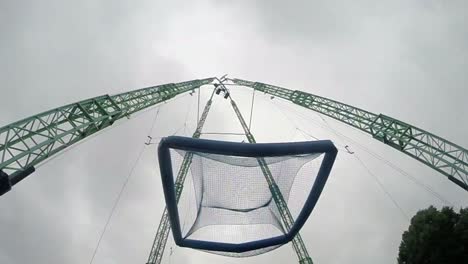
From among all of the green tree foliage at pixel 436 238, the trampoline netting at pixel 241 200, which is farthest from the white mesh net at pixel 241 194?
the green tree foliage at pixel 436 238

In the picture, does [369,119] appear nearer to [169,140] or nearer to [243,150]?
[243,150]

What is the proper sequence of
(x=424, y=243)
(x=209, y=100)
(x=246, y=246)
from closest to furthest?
(x=246, y=246)
(x=424, y=243)
(x=209, y=100)

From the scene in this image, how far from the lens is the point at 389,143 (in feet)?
63.3

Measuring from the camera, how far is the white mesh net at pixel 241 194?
11148 millimetres

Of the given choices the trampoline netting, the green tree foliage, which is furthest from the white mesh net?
the green tree foliage

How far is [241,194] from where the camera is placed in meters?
12.0

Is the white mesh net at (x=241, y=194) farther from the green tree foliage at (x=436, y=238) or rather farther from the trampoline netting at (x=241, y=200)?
the green tree foliage at (x=436, y=238)

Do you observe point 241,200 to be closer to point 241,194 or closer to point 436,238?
point 241,194

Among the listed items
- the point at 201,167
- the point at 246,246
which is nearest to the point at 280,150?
the point at 201,167

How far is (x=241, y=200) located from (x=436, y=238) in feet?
48.2

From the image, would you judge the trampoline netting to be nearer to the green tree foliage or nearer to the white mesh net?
the white mesh net

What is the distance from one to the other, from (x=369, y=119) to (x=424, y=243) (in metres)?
8.62

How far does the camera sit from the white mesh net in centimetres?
1115

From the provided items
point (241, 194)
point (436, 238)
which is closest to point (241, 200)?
point (241, 194)
